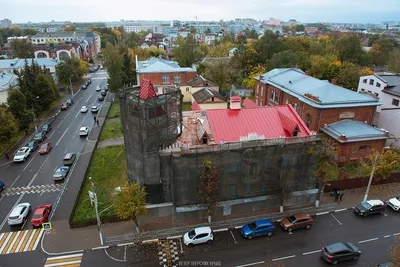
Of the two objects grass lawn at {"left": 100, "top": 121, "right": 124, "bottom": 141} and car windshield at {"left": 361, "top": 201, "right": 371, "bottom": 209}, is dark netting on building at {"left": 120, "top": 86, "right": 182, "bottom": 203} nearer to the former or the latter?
car windshield at {"left": 361, "top": 201, "right": 371, "bottom": 209}

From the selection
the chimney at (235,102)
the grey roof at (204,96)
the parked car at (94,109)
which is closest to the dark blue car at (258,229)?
the chimney at (235,102)

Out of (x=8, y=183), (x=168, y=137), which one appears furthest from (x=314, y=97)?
(x=8, y=183)

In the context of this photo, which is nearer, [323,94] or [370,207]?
[370,207]

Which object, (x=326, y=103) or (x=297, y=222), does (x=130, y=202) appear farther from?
(x=326, y=103)

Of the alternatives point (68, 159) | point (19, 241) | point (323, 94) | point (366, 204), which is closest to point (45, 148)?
point (68, 159)

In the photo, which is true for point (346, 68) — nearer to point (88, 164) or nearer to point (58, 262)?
point (88, 164)

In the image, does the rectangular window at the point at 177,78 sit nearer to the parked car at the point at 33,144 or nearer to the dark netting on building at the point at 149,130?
the parked car at the point at 33,144

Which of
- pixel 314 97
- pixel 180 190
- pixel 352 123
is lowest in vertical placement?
pixel 180 190
